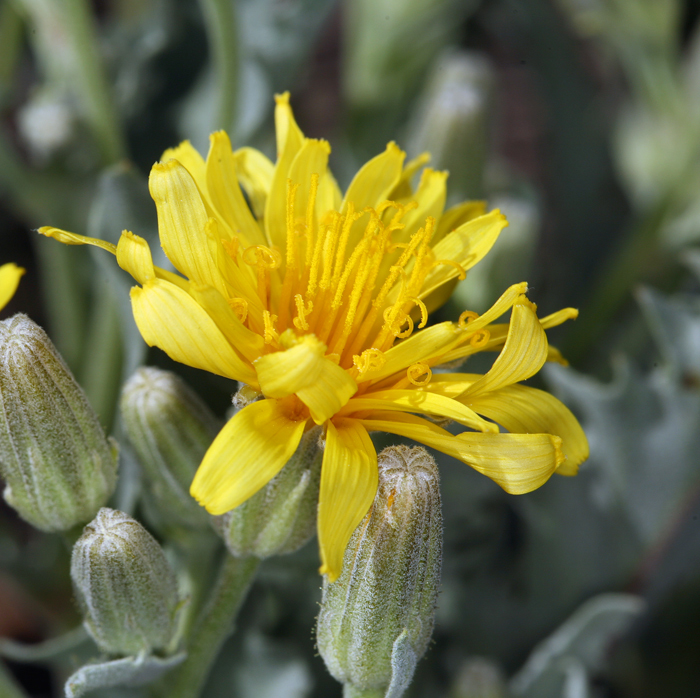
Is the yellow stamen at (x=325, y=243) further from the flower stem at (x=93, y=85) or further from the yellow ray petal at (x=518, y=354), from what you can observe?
the flower stem at (x=93, y=85)

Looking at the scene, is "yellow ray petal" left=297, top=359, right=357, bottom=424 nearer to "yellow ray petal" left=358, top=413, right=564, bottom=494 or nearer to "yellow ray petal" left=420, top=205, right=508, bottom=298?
"yellow ray petal" left=358, top=413, right=564, bottom=494

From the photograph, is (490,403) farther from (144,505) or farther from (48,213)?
(48,213)

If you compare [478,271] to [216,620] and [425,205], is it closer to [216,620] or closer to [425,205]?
[425,205]

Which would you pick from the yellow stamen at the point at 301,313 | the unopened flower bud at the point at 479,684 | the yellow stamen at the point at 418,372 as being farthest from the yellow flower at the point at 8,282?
the unopened flower bud at the point at 479,684

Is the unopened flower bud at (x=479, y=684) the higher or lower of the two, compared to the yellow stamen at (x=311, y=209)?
lower

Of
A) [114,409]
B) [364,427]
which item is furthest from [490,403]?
[114,409]

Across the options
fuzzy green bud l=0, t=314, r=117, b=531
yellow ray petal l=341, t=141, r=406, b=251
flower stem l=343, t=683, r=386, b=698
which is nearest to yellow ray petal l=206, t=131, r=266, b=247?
yellow ray petal l=341, t=141, r=406, b=251
